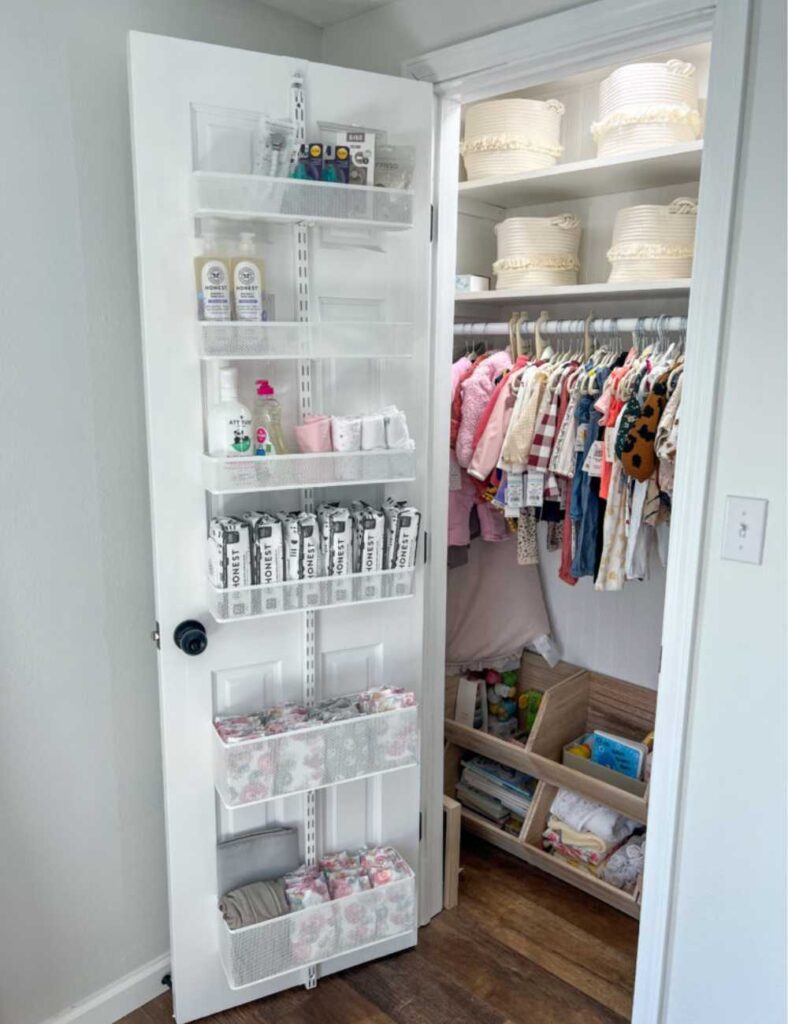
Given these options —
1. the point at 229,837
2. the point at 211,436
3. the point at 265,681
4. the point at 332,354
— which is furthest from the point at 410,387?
the point at 229,837

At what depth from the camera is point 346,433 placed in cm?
178

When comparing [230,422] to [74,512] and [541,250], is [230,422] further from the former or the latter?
[541,250]

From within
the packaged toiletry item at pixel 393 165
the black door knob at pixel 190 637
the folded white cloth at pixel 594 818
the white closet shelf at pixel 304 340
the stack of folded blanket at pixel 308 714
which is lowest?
the folded white cloth at pixel 594 818

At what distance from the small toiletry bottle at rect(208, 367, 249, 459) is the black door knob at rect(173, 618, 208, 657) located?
15.3 inches

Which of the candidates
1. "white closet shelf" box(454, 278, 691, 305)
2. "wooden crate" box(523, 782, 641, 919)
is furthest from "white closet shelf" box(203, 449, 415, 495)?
"wooden crate" box(523, 782, 641, 919)

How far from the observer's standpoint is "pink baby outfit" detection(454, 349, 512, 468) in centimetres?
253

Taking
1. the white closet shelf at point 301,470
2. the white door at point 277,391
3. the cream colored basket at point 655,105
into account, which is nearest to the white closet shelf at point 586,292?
the cream colored basket at point 655,105

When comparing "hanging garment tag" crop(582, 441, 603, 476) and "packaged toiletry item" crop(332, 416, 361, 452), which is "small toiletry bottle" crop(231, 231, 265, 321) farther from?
"hanging garment tag" crop(582, 441, 603, 476)

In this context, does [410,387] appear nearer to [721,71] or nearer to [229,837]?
[721,71]

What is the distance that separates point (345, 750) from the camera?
1.88 meters

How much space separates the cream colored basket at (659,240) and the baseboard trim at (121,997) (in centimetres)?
218

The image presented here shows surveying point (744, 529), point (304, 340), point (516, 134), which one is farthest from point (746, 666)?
point (516, 134)

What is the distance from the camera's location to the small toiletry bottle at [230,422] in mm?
1695

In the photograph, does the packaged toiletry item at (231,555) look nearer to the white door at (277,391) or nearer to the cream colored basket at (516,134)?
the white door at (277,391)
